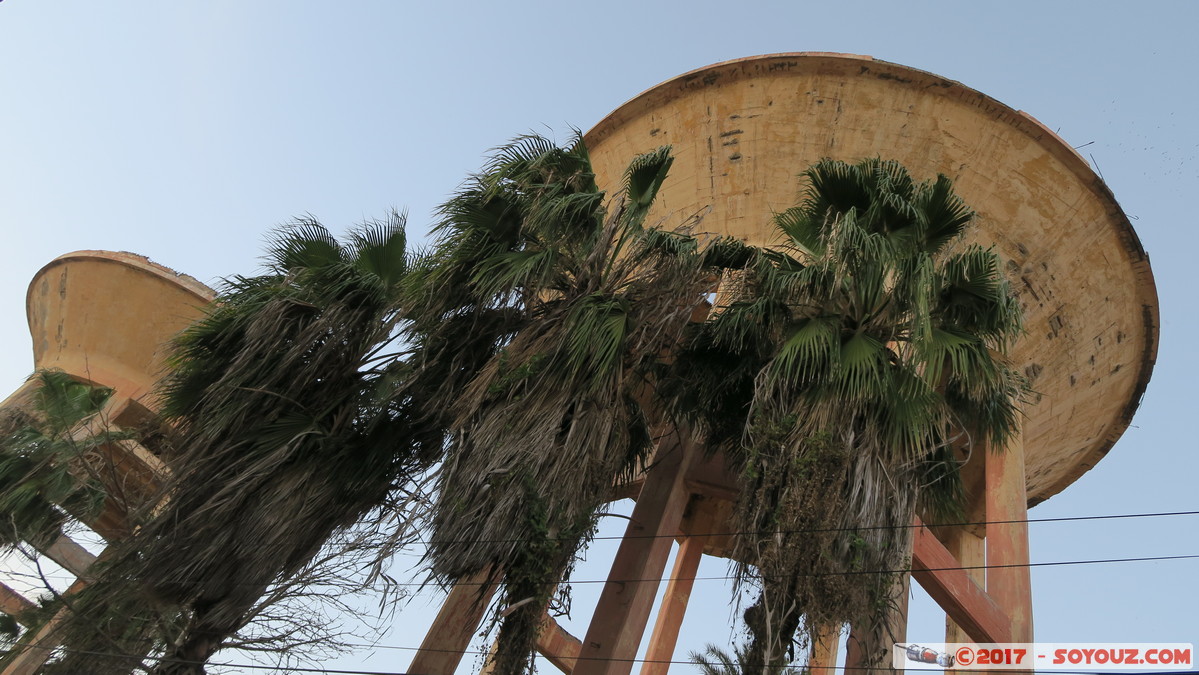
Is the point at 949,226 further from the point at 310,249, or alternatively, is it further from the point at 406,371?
the point at 310,249

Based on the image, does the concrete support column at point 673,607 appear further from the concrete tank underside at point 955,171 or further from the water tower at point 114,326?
the water tower at point 114,326

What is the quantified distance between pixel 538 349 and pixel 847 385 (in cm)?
246

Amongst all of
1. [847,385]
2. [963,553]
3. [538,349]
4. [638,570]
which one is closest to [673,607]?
[963,553]

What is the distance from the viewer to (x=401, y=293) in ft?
31.6

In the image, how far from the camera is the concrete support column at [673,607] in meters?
13.8

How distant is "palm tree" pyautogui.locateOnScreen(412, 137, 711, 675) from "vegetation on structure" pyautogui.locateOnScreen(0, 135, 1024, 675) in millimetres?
21

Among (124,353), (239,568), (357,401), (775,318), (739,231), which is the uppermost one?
(739,231)

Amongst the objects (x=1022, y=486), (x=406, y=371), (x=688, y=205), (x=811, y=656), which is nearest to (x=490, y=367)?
(x=406, y=371)

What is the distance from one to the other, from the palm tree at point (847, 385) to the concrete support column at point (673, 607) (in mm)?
5958

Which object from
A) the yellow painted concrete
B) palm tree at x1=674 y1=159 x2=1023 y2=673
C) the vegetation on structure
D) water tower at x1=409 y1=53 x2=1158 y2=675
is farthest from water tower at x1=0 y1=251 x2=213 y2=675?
palm tree at x1=674 y1=159 x2=1023 y2=673

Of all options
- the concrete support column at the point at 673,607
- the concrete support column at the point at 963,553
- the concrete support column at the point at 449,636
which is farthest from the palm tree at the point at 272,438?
the concrete support column at the point at 963,553

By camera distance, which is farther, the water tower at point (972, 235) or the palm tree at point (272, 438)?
the water tower at point (972, 235)

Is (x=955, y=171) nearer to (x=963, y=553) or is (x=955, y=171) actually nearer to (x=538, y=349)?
(x=963, y=553)

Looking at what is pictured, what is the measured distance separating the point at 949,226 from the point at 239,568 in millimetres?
6275
